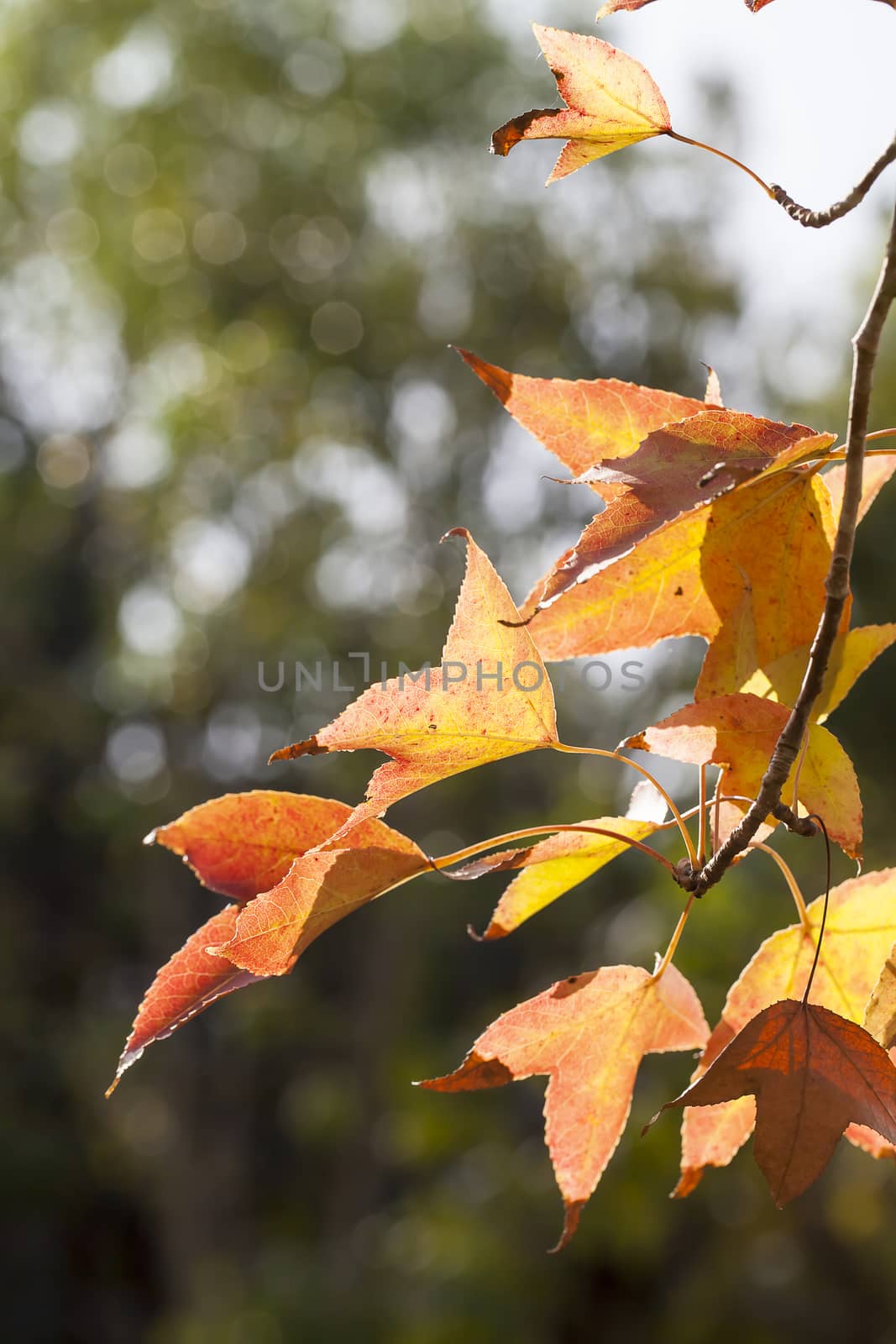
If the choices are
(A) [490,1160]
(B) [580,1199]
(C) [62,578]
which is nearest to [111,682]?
(C) [62,578]

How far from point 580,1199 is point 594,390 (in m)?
0.26

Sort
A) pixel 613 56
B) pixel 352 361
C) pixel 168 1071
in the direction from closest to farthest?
1. pixel 613 56
2. pixel 168 1071
3. pixel 352 361

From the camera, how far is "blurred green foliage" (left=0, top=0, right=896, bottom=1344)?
460cm

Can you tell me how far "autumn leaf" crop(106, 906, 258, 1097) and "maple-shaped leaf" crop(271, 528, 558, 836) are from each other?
2.2 inches

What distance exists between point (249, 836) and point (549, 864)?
91mm

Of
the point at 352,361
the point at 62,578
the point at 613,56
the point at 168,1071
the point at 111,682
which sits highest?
the point at 613,56

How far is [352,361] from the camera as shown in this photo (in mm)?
5277

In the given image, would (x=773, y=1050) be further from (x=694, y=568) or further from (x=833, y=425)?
(x=833, y=425)

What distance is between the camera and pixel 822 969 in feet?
1.22

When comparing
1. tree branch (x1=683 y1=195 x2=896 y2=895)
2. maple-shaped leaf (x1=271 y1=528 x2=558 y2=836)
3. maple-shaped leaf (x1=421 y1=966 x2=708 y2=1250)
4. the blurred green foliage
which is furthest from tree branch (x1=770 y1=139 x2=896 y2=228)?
the blurred green foliage

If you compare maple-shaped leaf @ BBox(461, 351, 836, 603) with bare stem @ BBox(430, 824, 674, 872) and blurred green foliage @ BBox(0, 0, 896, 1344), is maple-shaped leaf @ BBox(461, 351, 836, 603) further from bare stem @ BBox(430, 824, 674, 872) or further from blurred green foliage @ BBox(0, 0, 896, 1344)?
blurred green foliage @ BBox(0, 0, 896, 1344)

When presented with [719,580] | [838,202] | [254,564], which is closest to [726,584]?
[719,580]

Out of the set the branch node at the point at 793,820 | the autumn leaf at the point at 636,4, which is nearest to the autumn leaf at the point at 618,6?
the autumn leaf at the point at 636,4

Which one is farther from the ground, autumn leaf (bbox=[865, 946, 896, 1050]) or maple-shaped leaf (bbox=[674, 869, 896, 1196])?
autumn leaf (bbox=[865, 946, 896, 1050])
